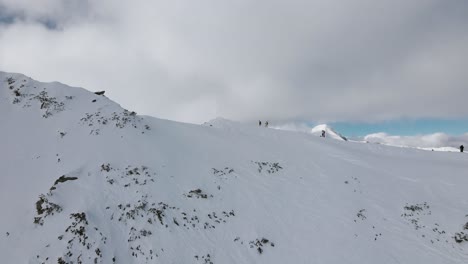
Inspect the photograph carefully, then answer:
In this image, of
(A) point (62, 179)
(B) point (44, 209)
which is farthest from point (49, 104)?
(B) point (44, 209)

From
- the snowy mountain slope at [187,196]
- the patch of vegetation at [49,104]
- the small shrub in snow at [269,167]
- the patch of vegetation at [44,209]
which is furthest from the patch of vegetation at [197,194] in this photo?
the patch of vegetation at [49,104]

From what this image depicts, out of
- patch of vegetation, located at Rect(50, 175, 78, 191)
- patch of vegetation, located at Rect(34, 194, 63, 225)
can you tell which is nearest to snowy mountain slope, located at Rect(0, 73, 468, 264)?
patch of vegetation, located at Rect(34, 194, 63, 225)

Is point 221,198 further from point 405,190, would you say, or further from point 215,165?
point 405,190

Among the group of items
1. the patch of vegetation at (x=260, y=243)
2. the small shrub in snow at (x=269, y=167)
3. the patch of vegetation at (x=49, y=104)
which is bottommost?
the patch of vegetation at (x=260, y=243)

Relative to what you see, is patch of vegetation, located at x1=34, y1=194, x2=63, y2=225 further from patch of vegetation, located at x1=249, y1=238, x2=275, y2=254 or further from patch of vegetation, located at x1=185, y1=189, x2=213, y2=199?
patch of vegetation, located at x1=249, y1=238, x2=275, y2=254

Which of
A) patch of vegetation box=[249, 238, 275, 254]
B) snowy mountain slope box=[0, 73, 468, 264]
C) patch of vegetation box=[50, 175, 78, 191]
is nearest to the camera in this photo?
snowy mountain slope box=[0, 73, 468, 264]

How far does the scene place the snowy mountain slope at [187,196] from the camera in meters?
16.8

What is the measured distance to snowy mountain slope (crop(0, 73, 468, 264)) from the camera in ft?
55.1

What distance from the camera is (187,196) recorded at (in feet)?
70.9

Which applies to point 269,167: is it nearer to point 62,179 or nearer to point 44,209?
point 62,179

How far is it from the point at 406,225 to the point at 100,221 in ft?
66.9

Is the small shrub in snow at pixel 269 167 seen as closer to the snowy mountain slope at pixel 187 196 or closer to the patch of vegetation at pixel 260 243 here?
the snowy mountain slope at pixel 187 196

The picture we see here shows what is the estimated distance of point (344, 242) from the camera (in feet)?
63.2

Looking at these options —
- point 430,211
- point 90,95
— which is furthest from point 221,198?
point 90,95
